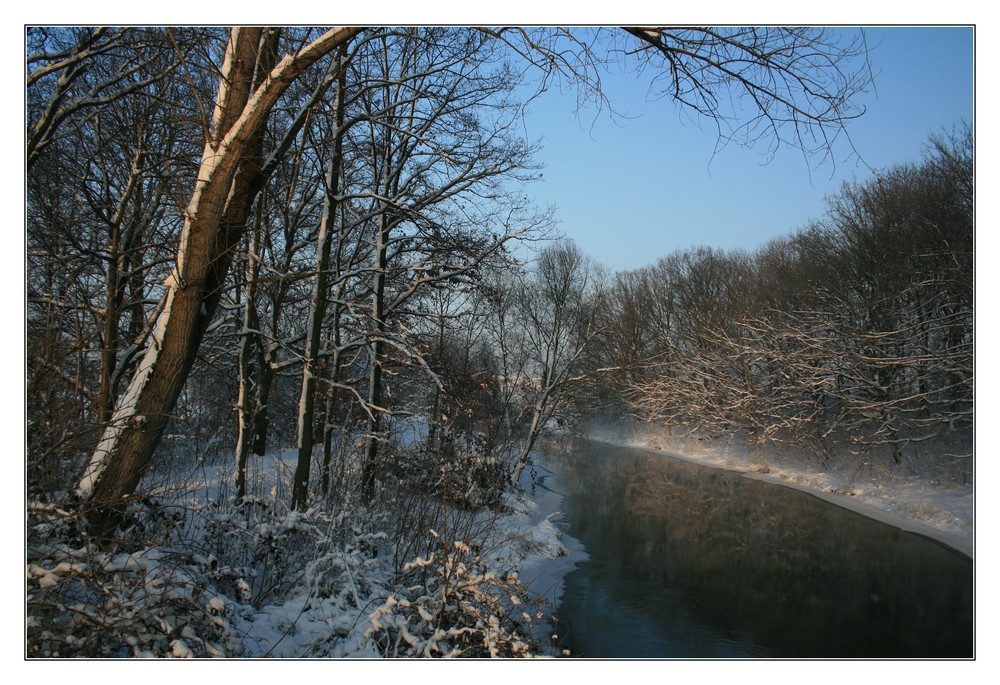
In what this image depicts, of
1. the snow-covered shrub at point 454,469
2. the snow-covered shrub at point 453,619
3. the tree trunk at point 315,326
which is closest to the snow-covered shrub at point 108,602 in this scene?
the snow-covered shrub at point 453,619

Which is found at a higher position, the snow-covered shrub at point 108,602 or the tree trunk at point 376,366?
the tree trunk at point 376,366

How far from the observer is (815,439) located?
1514cm

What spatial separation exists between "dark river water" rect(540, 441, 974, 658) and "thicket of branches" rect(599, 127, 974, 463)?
2.07 metres

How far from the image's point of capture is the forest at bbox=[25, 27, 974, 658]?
11.6 ft

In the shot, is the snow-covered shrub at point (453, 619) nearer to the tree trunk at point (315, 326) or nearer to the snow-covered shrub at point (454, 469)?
the snow-covered shrub at point (454, 469)

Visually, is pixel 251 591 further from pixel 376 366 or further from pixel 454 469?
pixel 376 366

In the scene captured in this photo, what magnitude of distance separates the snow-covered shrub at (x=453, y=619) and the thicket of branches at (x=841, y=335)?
5.89m

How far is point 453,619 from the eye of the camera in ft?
14.2

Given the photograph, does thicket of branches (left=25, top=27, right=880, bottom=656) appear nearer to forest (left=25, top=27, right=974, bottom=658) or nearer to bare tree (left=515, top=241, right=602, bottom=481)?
forest (left=25, top=27, right=974, bottom=658)

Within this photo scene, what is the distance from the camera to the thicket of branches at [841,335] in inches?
379

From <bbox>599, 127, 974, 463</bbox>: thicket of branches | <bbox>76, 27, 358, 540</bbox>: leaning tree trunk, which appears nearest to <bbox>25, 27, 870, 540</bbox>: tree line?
<bbox>76, 27, 358, 540</bbox>: leaning tree trunk

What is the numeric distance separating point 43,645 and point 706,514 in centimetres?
1123

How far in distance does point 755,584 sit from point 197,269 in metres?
7.17
